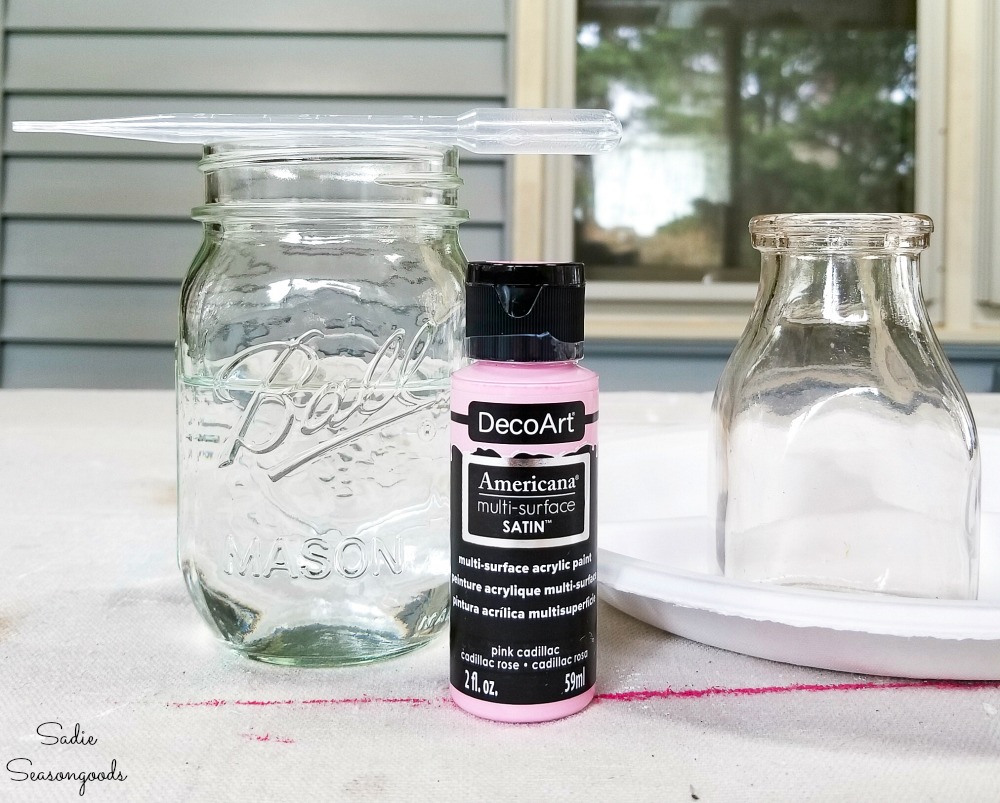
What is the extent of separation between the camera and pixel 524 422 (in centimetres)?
36

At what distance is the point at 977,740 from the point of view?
0.35m

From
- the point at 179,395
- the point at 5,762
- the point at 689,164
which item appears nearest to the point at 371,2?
the point at 689,164

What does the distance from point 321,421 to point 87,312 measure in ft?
5.52

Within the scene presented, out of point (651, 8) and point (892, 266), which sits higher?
point (651, 8)

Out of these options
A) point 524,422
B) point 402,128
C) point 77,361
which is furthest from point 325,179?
point 77,361

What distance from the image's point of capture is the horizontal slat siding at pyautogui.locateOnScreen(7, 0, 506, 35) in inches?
72.9

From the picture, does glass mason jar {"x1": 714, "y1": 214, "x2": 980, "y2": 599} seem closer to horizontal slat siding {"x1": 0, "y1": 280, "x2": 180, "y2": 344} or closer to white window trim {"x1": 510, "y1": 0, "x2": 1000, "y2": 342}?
white window trim {"x1": 510, "y1": 0, "x2": 1000, "y2": 342}

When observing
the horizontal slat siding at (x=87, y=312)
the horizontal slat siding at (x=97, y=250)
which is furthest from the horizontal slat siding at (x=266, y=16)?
the horizontal slat siding at (x=87, y=312)

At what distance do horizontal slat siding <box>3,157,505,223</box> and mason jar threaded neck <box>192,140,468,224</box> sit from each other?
1492 mm

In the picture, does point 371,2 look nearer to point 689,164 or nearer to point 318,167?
point 689,164

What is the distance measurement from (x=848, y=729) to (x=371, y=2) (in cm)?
177

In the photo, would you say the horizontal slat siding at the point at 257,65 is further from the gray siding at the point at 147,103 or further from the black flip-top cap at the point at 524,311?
the black flip-top cap at the point at 524,311

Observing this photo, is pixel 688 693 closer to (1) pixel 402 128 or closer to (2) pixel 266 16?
(1) pixel 402 128

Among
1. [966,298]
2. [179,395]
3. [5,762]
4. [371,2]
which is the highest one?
[371,2]
